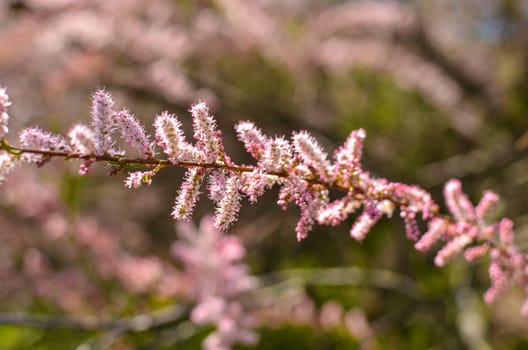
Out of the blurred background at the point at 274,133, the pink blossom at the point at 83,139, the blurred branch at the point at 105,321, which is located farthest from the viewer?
the blurred background at the point at 274,133

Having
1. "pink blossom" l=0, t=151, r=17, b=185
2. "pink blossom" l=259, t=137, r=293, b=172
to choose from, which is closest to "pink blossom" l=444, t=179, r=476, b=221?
"pink blossom" l=259, t=137, r=293, b=172

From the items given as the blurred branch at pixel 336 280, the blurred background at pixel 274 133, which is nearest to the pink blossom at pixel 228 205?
the blurred background at pixel 274 133

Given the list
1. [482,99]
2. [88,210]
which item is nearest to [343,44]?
[482,99]

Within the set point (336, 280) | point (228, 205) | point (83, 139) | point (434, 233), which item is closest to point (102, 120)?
point (83, 139)

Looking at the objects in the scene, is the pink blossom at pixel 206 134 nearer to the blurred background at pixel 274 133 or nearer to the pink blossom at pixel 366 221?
the pink blossom at pixel 366 221

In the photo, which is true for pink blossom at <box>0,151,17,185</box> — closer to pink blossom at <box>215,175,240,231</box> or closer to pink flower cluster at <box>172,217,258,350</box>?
pink blossom at <box>215,175,240,231</box>

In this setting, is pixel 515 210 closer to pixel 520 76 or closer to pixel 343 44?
pixel 520 76
